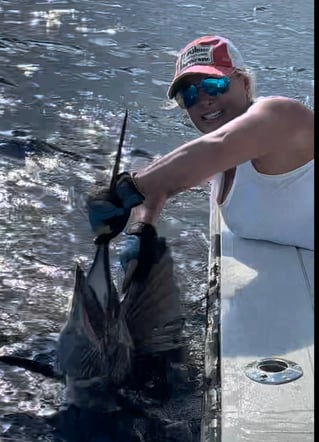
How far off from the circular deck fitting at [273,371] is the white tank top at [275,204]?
83cm

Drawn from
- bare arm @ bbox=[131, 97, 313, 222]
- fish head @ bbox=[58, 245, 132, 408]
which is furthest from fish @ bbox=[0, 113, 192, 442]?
bare arm @ bbox=[131, 97, 313, 222]

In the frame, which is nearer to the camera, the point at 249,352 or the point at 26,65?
the point at 249,352

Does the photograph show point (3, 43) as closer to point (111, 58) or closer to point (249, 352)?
point (111, 58)

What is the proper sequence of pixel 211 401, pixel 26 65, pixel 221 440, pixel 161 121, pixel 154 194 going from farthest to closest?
pixel 26 65 → pixel 161 121 → pixel 154 194 → pixel 211 401 → pixel 221 440

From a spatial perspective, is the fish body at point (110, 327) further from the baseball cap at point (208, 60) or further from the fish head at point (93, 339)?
the baseball cap at point (208, 60)

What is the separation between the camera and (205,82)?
3.38m

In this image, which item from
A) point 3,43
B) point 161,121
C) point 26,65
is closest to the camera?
point 161,121

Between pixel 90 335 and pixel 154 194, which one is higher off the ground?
pixel 154 194

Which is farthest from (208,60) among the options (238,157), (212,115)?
(238,157)

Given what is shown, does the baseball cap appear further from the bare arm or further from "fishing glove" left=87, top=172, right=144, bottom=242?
"fishing glove" left=87, top=172, right=144, bottom=242

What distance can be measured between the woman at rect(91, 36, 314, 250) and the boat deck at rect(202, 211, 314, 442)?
0.49ft

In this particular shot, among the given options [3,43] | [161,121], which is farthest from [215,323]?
[3,43]

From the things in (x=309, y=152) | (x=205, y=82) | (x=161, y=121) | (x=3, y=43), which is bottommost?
(x=309, y=152)

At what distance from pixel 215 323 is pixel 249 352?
1.36 ft
